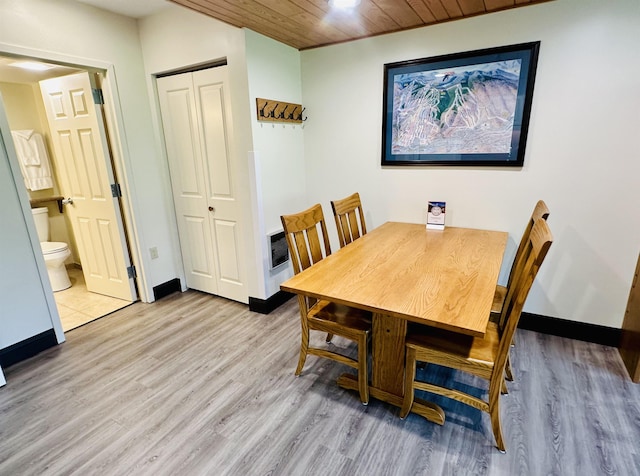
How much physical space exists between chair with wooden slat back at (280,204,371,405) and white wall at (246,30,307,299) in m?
0.71

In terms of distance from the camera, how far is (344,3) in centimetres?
191

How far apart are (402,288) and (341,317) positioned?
1.50 feet

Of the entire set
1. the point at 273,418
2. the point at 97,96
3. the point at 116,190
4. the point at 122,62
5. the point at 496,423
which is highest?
the point at 122,62

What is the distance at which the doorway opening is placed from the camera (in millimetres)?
2781

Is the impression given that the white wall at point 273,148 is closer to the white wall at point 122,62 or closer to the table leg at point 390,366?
the white wall at point 122,62

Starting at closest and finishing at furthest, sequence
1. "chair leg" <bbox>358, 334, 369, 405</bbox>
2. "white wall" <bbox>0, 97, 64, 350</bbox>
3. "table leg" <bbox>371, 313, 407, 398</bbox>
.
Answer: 1. "table leg" <bbox>371, 313, 407, 398</bbox>
2. "chair leg" <bbox>358, 334, 369, 405</bbox>
3. "white wall" <bbox>0, 97, 64, 350</bbox>

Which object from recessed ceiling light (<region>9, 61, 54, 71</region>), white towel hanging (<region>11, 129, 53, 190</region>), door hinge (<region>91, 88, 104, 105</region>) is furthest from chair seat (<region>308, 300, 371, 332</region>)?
white towel hanging (<region>11, 129, 53, 190</region>)

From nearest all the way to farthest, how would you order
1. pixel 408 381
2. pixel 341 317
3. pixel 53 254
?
pixel 408 381 → pixel 341 317 → pixel 53 254

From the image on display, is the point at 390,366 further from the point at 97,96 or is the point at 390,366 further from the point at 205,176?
the point at 97,96

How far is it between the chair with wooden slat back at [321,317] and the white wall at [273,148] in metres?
0.71

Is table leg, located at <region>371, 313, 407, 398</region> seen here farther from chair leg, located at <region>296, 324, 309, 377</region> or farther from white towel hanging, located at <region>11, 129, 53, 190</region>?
white towel hanging, located at <region>11, 129, 53, 190</region>

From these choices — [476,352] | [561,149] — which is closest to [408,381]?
[476,352]

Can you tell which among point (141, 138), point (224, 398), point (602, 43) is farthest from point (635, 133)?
point (141, 138)

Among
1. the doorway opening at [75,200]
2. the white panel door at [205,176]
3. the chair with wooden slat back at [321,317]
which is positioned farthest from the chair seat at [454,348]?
the doorway opening at [75,200]
